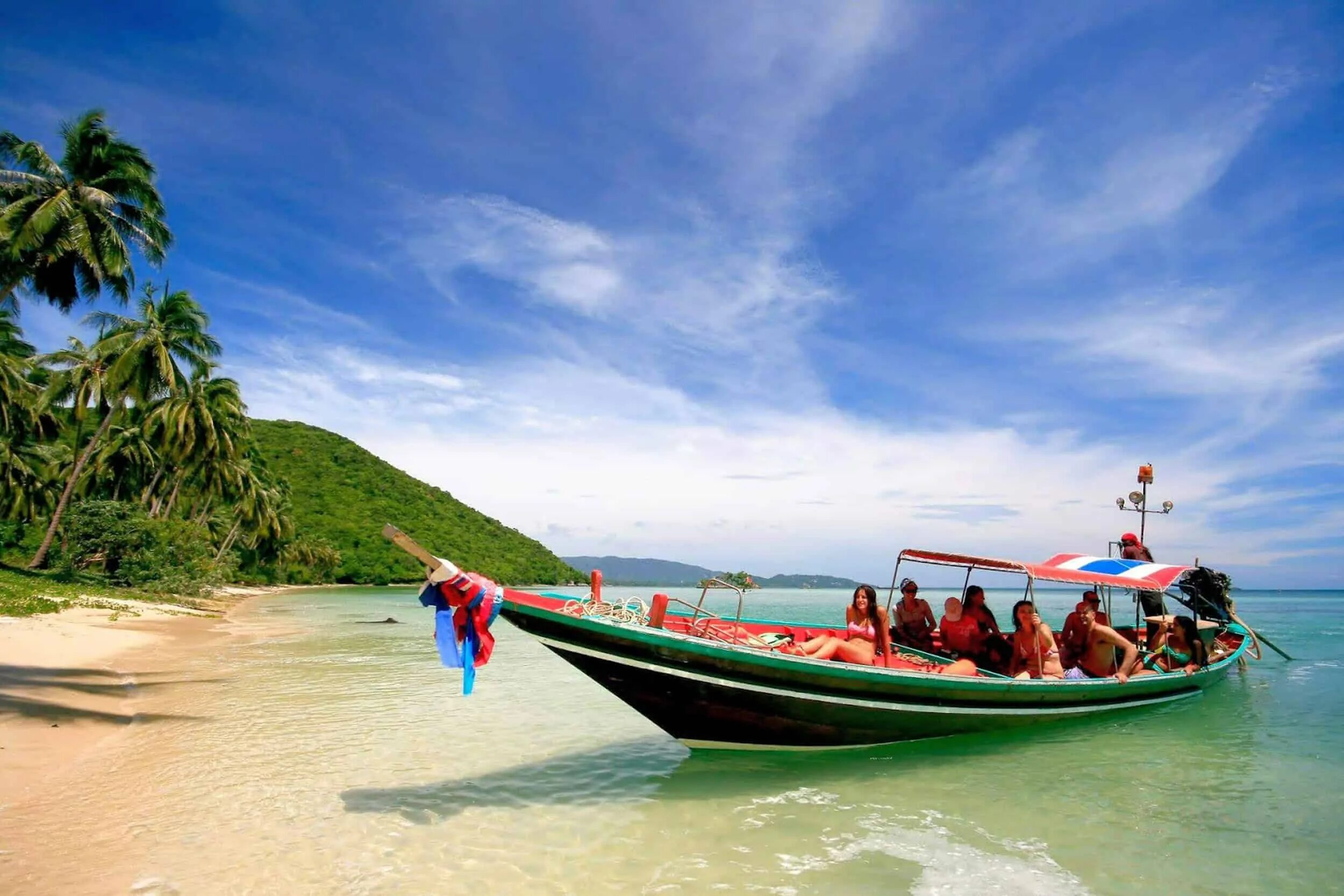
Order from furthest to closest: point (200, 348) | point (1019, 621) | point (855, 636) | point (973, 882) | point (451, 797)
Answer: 1. point (200, 348)
2. point (1019, 621)
3. point (855, 636)
4. point (451, 797)
5. point (973, 882)

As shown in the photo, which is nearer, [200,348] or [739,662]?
[739,662]

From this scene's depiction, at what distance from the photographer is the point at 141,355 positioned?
2603 cm

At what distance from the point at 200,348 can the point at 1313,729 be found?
1440 inches

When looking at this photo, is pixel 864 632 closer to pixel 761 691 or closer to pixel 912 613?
pixel 761 691

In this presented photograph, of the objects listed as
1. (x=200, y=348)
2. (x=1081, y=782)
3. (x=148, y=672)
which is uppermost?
(x=200, y=348)

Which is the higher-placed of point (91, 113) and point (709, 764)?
point (91, 113)

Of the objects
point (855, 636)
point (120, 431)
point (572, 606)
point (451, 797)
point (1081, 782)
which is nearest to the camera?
point (451, 797)

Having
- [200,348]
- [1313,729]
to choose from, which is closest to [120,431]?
[200,348]

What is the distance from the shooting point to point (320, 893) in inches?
195

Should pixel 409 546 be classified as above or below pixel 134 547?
above

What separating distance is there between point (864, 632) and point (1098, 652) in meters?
4.70

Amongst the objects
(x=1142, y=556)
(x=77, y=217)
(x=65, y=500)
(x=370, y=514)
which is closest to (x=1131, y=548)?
(x=1142, y=556)

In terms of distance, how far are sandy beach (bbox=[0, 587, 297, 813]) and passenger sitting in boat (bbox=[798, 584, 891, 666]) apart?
752cm

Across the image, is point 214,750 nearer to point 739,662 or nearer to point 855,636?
point 739,662
